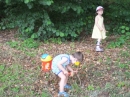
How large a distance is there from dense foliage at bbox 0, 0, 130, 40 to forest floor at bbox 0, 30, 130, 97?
343 mm

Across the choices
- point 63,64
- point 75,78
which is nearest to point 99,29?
point 75,78

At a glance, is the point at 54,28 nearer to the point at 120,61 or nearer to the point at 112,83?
the point at 120,61

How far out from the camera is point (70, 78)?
611 centimetres

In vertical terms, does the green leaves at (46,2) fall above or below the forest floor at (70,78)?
above

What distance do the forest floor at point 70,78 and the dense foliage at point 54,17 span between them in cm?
34

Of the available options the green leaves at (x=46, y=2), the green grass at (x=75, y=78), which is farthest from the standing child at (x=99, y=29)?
the green leaves at (x=46, y=2)

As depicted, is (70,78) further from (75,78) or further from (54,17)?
(54,17)

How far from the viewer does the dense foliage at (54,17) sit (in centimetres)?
760

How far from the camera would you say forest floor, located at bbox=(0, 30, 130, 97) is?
18.6 feet

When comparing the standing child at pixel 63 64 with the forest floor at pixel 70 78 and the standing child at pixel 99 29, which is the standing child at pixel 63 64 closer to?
the forest floor at pixel 70 78

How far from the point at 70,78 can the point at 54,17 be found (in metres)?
2.60

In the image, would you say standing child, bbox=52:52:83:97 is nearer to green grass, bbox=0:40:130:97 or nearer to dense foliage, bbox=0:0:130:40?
green grass, bbox=0:40:130:97

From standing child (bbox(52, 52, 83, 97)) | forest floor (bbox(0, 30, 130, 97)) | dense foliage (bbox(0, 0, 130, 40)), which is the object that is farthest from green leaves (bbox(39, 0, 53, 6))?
standing child (bbox(52, 52, 83, 97))

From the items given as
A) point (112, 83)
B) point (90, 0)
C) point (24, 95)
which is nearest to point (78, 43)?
point (90, 0)
